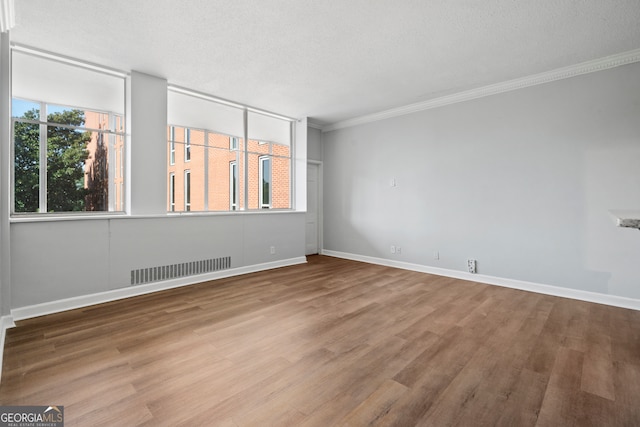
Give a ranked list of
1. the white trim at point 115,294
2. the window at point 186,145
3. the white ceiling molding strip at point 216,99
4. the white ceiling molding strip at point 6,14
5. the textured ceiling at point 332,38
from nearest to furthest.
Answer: the white ceiling molding strip at point 6,14, the textured ceiling at point 332,38, the white trim at point 115,294, the white ceiling molding strip at point 216,99, the window at point 186,145

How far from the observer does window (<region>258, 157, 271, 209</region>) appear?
6412 mm

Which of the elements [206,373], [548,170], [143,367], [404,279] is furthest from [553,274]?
[143,367]

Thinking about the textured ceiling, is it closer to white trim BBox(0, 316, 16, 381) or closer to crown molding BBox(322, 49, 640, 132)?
crown molding BBox(322, 49, 640, 132)

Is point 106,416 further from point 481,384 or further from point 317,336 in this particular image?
point 481,384

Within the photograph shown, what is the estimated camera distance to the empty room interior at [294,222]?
1.91 metres

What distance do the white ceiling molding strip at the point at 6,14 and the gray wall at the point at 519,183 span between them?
16.5 feet

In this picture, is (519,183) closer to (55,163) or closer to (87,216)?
(87,216)

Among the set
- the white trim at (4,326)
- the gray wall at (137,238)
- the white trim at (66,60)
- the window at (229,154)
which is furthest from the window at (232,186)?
the white trim at (4,326)

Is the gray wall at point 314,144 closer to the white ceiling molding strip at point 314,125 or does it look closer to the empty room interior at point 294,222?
the white ceiling molding strip at point 314,125

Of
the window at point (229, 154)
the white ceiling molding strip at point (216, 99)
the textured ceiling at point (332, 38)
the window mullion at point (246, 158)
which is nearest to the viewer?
the textured ceiling at point (332, 38)

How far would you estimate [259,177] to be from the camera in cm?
640

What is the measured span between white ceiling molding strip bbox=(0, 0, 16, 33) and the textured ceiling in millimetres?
116

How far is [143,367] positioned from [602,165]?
17.1 feet

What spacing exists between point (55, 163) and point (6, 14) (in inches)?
66.7
